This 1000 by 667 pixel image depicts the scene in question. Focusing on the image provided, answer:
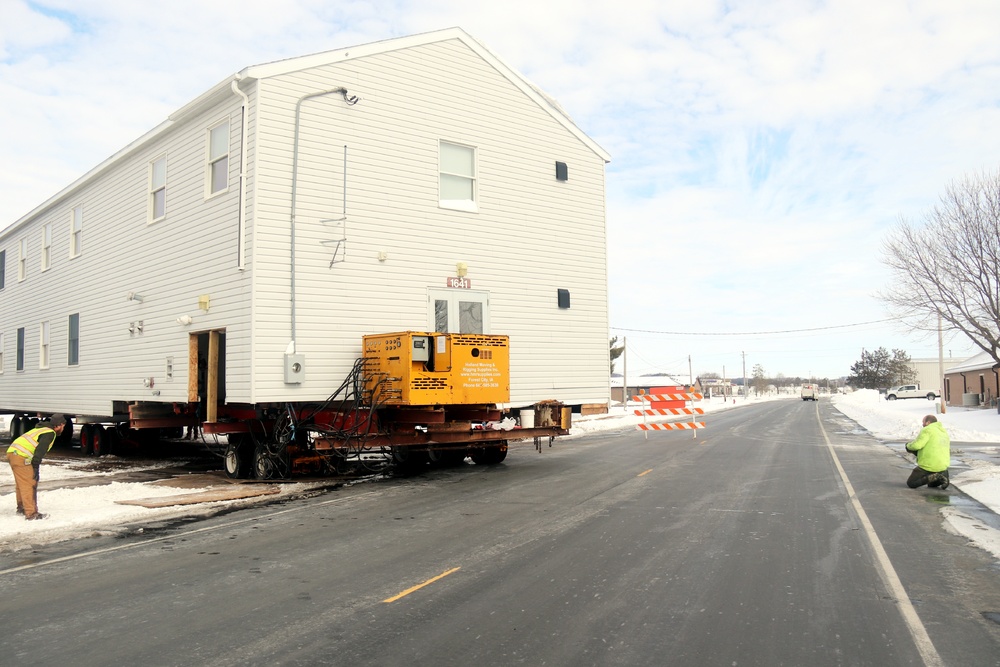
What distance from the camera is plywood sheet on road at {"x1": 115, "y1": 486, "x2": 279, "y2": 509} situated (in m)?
10.7

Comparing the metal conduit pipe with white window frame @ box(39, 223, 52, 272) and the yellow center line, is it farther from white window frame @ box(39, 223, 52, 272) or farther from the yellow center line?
white window frame @ box(39, 223, 52, 272)

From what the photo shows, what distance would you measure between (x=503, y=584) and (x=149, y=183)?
14.1 meters

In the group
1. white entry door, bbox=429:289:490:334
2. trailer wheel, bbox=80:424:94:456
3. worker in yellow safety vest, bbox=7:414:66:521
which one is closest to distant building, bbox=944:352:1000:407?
white entry door, bbox=429:289:490:334

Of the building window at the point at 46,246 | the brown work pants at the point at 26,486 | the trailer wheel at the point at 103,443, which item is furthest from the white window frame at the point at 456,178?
the building window at the point at 46,246

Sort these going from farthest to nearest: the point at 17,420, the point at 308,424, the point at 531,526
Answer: the point at 17,420
the point at 308,424
the point at 531,526

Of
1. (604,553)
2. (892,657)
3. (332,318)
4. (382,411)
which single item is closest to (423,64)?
(332,318)

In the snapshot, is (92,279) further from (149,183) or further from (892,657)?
(892,657)

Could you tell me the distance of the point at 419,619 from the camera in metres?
5.38

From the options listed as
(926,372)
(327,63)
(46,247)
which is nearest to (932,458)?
(327,63)

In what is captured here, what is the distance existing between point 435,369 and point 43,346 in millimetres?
15469

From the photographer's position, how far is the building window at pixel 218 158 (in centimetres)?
1425

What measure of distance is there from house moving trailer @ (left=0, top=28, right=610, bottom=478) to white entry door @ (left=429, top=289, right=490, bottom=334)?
0.04 metres

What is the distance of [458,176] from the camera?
1619 cm

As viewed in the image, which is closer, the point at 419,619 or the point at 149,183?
the point at 419,619
